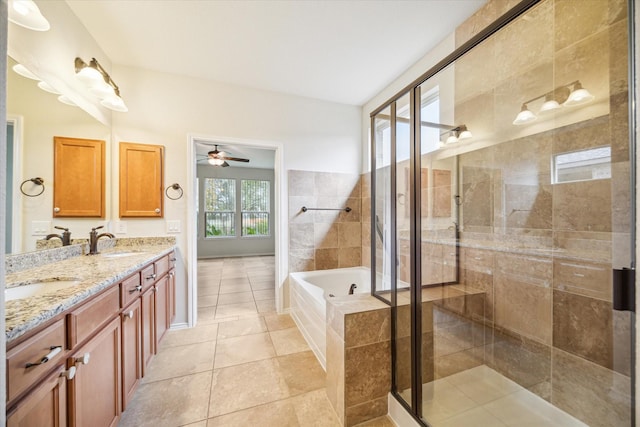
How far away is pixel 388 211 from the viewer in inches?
67.0

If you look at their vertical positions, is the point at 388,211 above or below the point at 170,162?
below

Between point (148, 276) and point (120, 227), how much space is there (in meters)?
1.02

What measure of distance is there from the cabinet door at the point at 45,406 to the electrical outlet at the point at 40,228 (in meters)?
1.18

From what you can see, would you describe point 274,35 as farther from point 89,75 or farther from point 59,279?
point 59,279

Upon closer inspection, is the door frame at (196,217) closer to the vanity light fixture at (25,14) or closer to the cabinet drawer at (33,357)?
the vanity light fixture at (25,14)

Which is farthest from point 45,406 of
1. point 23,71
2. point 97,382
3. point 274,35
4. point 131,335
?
point 274,35

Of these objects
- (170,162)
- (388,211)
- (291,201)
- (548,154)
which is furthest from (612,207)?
(170,162)

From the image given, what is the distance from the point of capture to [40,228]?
61.2 inches

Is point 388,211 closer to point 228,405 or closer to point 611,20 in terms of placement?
point 611,20

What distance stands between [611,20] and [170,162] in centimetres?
323

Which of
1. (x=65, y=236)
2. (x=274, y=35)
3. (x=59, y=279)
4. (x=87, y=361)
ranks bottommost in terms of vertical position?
(x=87, y=361)

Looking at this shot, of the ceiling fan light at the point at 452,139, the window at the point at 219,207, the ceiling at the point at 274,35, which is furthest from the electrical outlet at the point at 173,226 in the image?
the window at the point at 219,207

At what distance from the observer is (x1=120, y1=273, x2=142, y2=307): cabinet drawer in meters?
1.33

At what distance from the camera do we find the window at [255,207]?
21.7 feet
